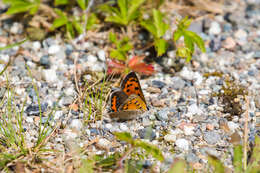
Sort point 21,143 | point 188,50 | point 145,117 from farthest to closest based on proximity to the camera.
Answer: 1. point 188,50
2. point 145,117
3. point 21,143

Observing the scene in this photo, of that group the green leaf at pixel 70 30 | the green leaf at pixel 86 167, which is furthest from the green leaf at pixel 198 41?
the green leaf at pixel 86 167

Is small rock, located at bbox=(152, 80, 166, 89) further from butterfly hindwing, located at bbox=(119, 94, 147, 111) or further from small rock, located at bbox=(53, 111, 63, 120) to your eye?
small rock, located at bbox=(53, 111, 63, 120)

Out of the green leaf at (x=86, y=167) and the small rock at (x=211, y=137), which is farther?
the small rock at (x=211, y=137)

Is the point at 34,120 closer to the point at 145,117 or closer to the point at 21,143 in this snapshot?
the point at 21,143

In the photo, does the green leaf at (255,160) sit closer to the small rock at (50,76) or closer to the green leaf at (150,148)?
the green leaf at (150,148)

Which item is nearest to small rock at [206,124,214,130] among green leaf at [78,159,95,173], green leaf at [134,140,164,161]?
green leaf at [134,140,164,161]

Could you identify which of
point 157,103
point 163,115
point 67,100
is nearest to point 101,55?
point 67,100

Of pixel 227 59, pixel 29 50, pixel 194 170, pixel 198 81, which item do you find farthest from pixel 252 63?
pixel 29 50
